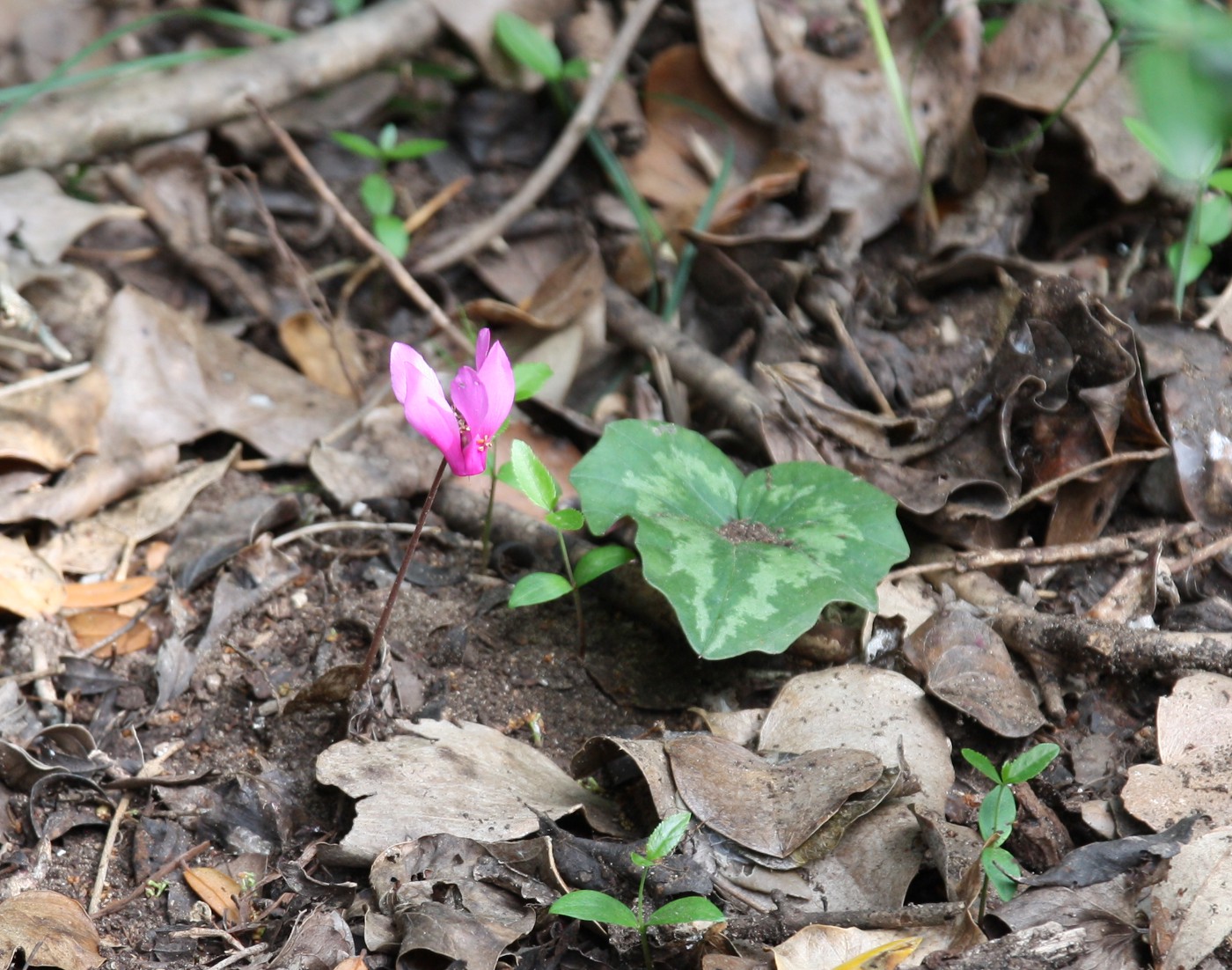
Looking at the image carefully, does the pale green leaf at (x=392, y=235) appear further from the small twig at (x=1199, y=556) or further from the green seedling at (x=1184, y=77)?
the green seedling at (x=1184, y=77)

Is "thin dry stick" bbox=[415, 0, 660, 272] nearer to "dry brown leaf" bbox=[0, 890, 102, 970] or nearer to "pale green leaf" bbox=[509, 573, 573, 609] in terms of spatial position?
"pale green leaf" bbox=[509, 573, 573, 609]

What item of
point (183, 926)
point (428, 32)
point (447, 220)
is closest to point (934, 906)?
point (183, 926)

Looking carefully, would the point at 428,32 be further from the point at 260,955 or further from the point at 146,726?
the point at 260,955

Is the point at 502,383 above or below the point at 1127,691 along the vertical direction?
above

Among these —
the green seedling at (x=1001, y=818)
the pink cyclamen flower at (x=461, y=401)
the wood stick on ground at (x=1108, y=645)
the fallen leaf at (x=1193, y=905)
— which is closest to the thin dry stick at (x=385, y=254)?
the pink cyclamen flower at (x=461, y=401)

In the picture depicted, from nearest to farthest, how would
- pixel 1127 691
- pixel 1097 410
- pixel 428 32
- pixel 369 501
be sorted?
pixel 1127 691, pixel 1097 410, pixel 369 501, pixel 428 32
